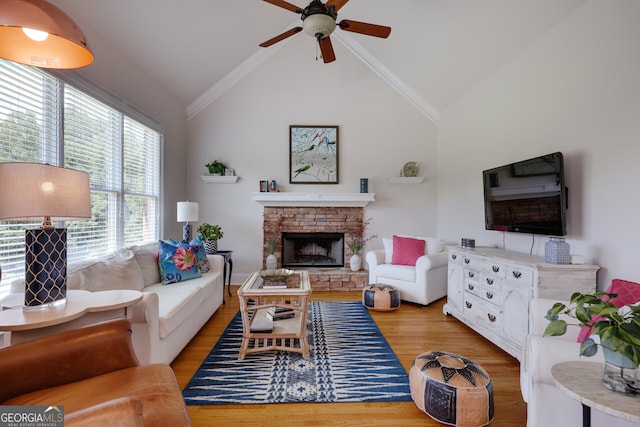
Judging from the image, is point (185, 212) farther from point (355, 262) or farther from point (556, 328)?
point (556, 328)

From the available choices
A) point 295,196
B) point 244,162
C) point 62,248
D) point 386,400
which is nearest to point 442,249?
point 295,196

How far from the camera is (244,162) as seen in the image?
4.68 metres

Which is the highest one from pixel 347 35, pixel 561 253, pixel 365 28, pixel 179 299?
pixel 347 35

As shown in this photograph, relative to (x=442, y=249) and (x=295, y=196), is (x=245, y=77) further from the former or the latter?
(x=442, y=249)

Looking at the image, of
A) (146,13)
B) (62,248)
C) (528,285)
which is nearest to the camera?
(62,248)

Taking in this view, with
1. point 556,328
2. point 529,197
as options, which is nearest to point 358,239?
point 529,197

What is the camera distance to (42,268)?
1.46 meters

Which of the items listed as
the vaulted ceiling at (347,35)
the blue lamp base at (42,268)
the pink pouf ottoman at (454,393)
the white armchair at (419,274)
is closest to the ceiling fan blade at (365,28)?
the vaulted ceiling at (347,35)

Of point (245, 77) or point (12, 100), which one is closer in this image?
point (12, 100)

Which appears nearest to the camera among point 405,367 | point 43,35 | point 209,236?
point 43,35

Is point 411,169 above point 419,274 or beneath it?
above

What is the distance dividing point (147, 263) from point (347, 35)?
427 centimetres

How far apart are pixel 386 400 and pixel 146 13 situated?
12.7ft

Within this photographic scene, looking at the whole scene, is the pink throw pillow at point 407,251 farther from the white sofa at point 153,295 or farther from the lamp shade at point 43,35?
the lamp shade at point 43,35
